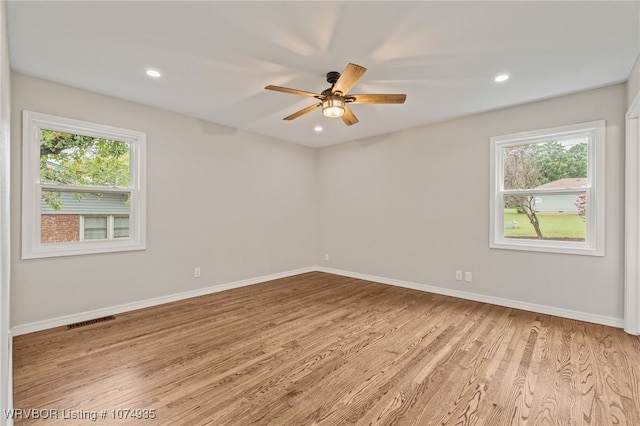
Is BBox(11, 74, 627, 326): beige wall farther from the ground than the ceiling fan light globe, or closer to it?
closer to it

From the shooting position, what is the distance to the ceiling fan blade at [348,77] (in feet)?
7.20

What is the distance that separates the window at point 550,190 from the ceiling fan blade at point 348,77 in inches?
101

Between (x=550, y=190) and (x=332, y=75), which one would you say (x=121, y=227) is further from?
(x=550, y=190)

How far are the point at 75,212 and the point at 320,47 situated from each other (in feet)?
10.7

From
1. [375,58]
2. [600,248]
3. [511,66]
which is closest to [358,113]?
[375,58]

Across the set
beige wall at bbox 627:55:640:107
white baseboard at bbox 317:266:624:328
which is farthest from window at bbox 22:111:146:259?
beige wall at bbox 627:55:640:107

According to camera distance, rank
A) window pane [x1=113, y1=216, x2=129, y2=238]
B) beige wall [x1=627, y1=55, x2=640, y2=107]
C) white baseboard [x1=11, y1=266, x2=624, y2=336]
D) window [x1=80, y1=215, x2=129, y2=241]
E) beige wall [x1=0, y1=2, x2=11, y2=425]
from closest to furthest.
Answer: beige wall [x1=0, y1=2, x2=11, y2=425], beige wall [x1=627, y1=55, x2=640, y2=107], white baseboard [x1=11, y1=266, x2=624, y2=336], window [x1=80, y1=215, x2=129, y2=241], window pane [x1=113, y1=216, x2=129, y2=238]

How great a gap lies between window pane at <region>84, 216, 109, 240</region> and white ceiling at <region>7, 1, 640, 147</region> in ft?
4.91

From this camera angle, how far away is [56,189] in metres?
3.19

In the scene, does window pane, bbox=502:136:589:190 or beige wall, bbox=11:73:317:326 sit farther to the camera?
window pane, bbox=502:136:589:190

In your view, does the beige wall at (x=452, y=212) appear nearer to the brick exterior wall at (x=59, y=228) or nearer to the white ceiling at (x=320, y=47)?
the white ceiling at (x=320, y=47)

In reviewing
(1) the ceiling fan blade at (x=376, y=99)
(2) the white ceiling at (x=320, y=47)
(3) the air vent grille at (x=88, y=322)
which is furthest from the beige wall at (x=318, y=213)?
(1) the ceiling fan blade at (x=376, y=99)

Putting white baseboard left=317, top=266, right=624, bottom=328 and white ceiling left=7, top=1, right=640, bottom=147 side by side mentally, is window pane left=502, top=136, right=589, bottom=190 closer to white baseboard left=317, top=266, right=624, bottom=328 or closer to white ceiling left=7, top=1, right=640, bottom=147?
white ceiling left=7, top=1, right=640, bottom=147

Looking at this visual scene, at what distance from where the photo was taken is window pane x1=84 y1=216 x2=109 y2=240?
3.43m
